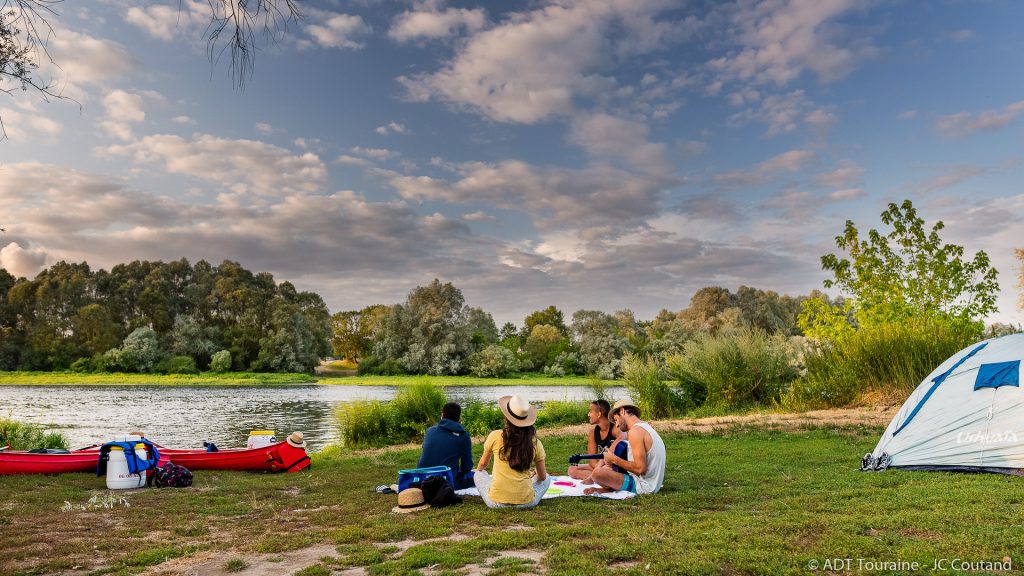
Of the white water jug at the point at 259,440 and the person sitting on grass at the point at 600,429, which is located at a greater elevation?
the person sitting on grass at the point at 600,429

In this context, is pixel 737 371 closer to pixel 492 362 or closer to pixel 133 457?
pixel 133 457

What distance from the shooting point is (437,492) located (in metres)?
7.66

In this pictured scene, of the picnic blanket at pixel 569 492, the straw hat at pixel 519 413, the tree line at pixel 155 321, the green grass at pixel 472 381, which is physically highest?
the tree line at pixel 155 321

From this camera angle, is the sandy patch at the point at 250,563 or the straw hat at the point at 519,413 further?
the straw hat at the point at 519,413

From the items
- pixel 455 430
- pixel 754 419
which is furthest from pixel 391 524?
pixel 754 419

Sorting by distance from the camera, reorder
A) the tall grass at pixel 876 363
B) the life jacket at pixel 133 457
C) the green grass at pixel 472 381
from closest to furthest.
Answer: the life jacket at pixel 133 457 → the tall grass at pixel 876 363 → the green grass at pixel 472 381

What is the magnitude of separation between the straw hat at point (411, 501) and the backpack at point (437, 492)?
0.18ft

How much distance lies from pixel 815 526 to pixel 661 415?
16664mm

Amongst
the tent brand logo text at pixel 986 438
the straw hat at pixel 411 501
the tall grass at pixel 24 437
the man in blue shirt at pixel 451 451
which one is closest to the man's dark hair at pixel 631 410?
the man in blue shirt at pixel 451 451

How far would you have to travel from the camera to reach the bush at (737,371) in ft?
73.4

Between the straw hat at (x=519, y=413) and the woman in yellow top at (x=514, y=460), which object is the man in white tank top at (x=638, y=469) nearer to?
the woman in yellow top at (x=514, y=460)

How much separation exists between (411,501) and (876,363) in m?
16.7

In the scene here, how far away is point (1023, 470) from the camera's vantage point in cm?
855

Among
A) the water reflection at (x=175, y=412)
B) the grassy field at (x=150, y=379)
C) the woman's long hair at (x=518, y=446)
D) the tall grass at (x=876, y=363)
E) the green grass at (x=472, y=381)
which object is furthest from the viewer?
the green grass at (x=472, y=381)
